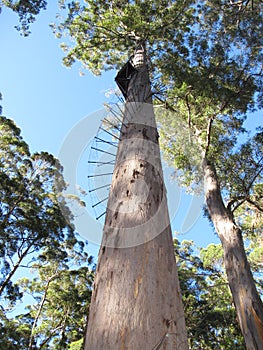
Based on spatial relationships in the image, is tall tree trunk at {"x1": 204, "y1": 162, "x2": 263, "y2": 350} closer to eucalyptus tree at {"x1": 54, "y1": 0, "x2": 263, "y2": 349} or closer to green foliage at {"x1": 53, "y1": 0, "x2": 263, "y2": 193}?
eucalyptus tree at {"x1": 54, "y1": 0, "x2": 263, "y2": 349}

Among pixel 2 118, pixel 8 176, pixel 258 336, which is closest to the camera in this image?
pixel 258 336

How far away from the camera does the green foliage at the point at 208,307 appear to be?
36.4ft

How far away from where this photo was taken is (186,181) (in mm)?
9164

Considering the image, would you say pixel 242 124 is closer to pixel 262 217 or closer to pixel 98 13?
pixel 262 217

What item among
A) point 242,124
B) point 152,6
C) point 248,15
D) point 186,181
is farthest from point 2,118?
point 248,15

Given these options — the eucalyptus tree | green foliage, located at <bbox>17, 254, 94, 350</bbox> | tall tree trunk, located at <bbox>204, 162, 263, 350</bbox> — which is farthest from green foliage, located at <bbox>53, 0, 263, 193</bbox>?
green foliage, located at <bbox>17, 254, 94, 350</bbox>

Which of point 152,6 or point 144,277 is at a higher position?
point 152,6

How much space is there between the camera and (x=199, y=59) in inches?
318

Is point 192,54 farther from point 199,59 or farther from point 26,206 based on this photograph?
point 26,206

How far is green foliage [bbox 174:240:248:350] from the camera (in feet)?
36.4

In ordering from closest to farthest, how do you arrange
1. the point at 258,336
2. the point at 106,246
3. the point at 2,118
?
the point at 106,246 → the point at 258,336 → the point at 2,118

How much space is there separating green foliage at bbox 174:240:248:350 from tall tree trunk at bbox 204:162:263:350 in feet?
19.9

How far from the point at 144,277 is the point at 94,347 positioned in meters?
0.32

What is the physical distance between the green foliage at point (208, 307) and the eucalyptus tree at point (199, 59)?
4527 millimetres
